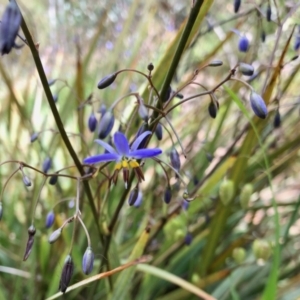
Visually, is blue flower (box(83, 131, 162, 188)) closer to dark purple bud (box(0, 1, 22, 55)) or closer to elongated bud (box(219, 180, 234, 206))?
dark purple bud (box(0, 1, 22, 55))

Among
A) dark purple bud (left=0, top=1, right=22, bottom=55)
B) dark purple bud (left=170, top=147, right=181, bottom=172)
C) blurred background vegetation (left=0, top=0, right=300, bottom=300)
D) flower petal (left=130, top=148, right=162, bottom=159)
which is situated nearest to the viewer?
dark purple bud (left=0, top=1, right=22, bottom=55)

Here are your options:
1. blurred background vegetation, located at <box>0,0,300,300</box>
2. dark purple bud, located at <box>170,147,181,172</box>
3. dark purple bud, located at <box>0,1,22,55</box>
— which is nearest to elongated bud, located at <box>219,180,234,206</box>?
blurred background vegetation, located at <box>0,0,300,300</box>

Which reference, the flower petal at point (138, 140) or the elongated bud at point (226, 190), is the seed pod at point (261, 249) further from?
the flower petal at point (138, 140)

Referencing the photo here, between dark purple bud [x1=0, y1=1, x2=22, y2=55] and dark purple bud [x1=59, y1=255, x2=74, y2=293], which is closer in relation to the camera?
dark purple bud [x1=0, y1=1, x2=22, y2=55]

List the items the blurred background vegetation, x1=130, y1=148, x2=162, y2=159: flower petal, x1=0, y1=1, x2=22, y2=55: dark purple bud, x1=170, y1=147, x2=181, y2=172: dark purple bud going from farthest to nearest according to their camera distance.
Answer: the blurred background vegetation
x1=170, y1=147, x2=181, y2=172: dark purple bud
x1=130, y1=148, x2=162, y2=159: flower petal
x1=0, y1=1, x2=22, y2=55: dark purple bud

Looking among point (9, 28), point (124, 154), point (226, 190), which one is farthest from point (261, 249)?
point (9, 28)

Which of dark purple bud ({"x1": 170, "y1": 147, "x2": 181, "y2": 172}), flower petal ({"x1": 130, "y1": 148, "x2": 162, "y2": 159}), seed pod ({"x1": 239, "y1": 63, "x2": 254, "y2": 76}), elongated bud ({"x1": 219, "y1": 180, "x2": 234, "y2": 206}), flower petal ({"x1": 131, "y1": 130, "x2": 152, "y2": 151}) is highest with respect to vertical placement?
seed pod ({"x1": 239, "y1": 63, "x2": 254, "y2": 76})

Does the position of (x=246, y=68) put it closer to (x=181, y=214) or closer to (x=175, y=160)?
(x=175, y=160)

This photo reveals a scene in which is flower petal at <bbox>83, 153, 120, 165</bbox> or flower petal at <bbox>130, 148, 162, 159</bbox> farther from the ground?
flower petal at <bbox>83, 153, 120, 165</bbox>
